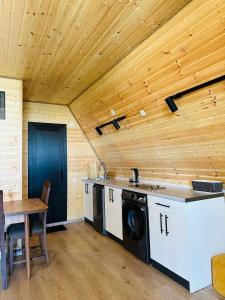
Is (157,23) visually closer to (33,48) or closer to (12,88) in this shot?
(33,48)

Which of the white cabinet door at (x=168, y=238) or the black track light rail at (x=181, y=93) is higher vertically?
the black track light rail at (x=181, y=93)

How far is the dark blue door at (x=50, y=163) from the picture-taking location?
441 centimetres

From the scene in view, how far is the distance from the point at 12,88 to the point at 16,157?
3.45 feet

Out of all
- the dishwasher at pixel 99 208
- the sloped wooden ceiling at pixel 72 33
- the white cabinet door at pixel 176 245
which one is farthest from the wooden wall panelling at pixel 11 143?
the white cabinet door at pixel 176 245

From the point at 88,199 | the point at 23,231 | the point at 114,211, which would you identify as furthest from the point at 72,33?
the point at 88,199

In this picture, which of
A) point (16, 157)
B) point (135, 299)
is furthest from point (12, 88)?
point (135, 299)

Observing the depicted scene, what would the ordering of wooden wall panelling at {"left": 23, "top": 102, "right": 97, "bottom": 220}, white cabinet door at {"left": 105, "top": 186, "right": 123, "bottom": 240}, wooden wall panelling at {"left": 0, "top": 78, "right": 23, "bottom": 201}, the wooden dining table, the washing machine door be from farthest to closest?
wooden wall panelling at {"left": 23, "top": 102, "right": 97, "bottom": 220}
white cabinet door at {"left": 105, "top": 186, "right": 123, "bottom": 240}
wooden wall panelling at {"left": 0, "top": 78, "right": 23, "bottom": 201}
the washing machine door
the wooden dining table

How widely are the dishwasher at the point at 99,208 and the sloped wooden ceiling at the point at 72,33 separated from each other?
2.00 meters

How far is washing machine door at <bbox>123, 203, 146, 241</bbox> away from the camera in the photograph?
2.92 m

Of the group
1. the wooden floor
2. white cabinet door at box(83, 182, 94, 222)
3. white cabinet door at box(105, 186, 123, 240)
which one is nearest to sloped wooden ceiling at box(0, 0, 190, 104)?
white cabinet door at box(105, 186, 123, 240)

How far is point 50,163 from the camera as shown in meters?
4.60

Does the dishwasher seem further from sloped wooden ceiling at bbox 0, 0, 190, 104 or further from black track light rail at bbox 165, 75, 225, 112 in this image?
black track light rail at bbox 165, 75, 225, 112

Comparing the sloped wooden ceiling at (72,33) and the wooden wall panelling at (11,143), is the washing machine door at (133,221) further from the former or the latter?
the sloped wooden ceiling at (72,33)

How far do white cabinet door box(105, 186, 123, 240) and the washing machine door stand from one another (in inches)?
7.4
